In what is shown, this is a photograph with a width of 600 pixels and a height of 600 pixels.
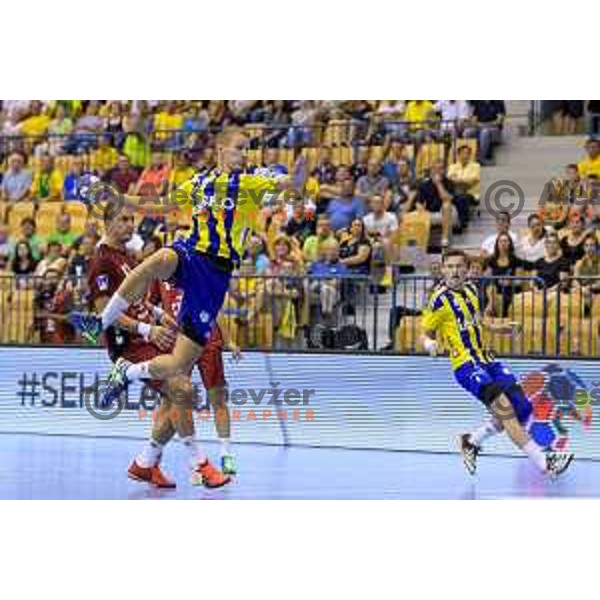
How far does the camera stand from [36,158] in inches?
768

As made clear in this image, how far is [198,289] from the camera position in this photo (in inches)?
455

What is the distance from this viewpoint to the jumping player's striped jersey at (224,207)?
37.8 feet

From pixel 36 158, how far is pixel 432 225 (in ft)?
16.7

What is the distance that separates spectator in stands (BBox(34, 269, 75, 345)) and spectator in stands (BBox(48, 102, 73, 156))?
9.88 feet

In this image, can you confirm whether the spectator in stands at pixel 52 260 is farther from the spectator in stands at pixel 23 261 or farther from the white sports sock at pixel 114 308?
the white sports sock at pixel 114 308

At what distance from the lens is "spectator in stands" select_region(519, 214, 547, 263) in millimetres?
15344

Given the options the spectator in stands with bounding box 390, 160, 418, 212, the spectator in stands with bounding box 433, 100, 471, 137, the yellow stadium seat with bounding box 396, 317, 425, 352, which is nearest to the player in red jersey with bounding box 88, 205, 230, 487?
the yellow stadium seat with bounding box 396, 317, 425, 352

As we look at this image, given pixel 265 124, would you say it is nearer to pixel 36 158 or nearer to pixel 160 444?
pixel 36 158

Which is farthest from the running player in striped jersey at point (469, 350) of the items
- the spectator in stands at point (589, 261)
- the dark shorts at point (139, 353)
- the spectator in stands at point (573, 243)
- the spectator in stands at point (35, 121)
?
the spectator in stands at point (35, 121)

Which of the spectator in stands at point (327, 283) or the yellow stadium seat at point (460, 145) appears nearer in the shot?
the spectator in stands at point (327, 283)

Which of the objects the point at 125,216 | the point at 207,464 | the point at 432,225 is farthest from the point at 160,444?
the point at 432,225

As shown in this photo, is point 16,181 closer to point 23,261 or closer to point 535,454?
A: point 23,261

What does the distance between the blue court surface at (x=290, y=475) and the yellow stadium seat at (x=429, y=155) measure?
3445 mm

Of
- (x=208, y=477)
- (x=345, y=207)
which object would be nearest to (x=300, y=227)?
(x=345, y=207)
